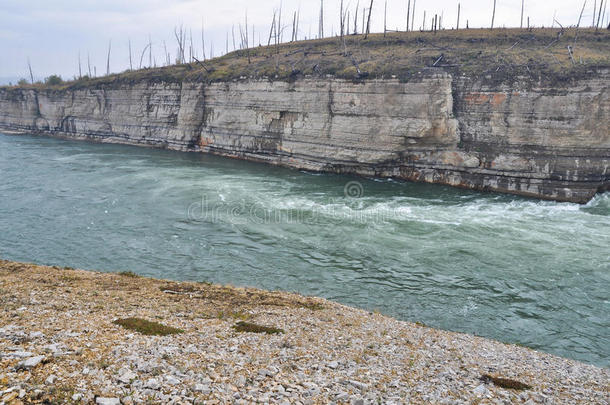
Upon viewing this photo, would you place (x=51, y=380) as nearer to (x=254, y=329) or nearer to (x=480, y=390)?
(x=254, y=329)

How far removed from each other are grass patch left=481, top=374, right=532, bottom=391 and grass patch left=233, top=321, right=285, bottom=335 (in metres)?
5.81

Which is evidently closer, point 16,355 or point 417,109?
point 16,355

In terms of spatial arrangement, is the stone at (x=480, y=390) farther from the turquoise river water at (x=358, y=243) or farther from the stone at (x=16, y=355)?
the stone at (x=16, y=355)

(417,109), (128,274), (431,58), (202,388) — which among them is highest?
(431,58)

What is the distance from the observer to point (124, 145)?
208 feet

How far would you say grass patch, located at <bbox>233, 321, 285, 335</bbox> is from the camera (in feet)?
39.7

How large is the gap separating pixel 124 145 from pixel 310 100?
114 feet

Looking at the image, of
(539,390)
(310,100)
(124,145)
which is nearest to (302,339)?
(539,390)

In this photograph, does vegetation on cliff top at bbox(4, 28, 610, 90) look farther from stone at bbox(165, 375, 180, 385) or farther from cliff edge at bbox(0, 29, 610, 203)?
stone at bbox(165, 375, 180, 385)

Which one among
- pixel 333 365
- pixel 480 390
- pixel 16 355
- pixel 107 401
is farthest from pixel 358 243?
pixel 16 355

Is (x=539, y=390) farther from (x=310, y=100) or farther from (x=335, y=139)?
(x=310, y=100)

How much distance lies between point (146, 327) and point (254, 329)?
309cm

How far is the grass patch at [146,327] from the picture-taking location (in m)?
11.0

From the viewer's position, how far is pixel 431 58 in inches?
1657
